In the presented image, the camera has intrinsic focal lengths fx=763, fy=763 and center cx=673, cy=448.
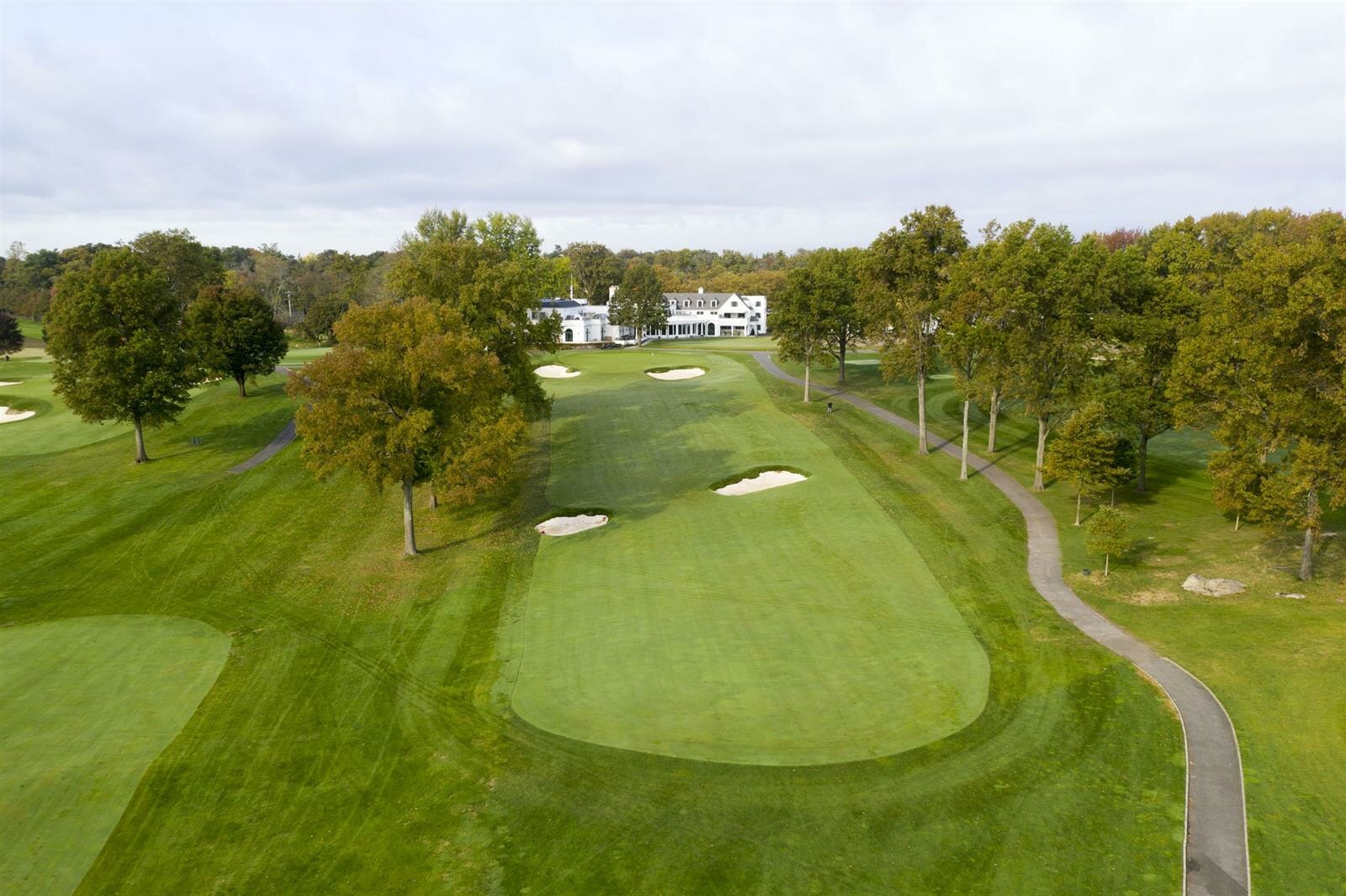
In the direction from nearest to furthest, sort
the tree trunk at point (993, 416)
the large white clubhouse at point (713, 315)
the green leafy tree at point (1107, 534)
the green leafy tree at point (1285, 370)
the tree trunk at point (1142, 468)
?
the green leafy tree at point (1285, 370)
the green leafy tree at point (1107, 534)
the tree trunk at point (1142, 468)
the tree trunk at point (993, 416)
the large white clubhouse at point (713, 315)

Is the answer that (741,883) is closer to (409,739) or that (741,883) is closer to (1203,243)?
(409,739)

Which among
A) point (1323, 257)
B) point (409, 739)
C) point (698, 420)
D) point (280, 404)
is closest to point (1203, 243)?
point (1323, 257)

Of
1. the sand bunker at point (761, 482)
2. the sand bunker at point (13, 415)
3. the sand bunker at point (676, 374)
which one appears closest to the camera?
the sand bunker at point (761, 482)

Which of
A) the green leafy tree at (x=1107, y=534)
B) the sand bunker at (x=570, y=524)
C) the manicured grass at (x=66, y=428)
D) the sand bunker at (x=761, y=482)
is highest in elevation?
the manicured grass at (x=66, y=428)

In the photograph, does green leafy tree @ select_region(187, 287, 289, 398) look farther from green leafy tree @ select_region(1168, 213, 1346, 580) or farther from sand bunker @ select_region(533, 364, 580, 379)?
green leafy tree @ select_region(1168, 213, 1346, 580)

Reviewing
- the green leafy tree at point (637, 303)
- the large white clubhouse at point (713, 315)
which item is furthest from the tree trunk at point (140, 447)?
the large white clubhouse at point (713, 315)

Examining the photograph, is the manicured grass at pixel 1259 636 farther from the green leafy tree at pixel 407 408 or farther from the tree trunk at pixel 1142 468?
the green leafy tree at pixel 407 408

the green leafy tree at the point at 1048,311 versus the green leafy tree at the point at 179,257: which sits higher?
the green leafy tree at the point at 179,257
